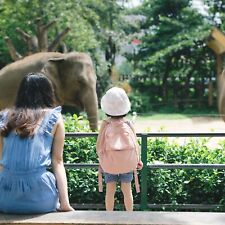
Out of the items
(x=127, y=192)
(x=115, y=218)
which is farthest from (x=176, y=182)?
(x=115, y=218)

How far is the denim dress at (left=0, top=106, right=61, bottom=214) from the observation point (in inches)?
138

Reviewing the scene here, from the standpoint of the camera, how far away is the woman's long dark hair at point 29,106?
3.53 metres

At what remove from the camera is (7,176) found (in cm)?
352

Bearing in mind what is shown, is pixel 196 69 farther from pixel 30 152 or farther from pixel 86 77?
pixel 30 152

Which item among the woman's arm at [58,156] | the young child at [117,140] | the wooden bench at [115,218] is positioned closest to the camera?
the wooden bench at [115,218]

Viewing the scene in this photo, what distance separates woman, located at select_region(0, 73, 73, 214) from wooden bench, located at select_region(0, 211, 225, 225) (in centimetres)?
9

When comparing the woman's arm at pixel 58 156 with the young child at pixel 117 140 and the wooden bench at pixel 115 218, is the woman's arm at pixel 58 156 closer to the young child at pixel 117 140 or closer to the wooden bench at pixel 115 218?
the wooden bench at pixel 115 218

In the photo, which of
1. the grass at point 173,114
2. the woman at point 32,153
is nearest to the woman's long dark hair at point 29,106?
the woman at point 32,153

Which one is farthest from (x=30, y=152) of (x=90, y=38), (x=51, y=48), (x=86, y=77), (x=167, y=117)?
(x=167, y=117)

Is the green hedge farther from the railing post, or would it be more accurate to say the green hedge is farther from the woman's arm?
the woman's arm

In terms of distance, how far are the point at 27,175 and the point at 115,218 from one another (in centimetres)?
61

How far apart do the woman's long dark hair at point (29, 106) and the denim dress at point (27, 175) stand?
0.04 m

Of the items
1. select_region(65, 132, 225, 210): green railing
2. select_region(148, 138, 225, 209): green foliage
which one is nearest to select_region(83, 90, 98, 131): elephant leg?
select_region(148, 138, 225, 209): green foliage

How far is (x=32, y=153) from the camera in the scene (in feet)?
11.5
